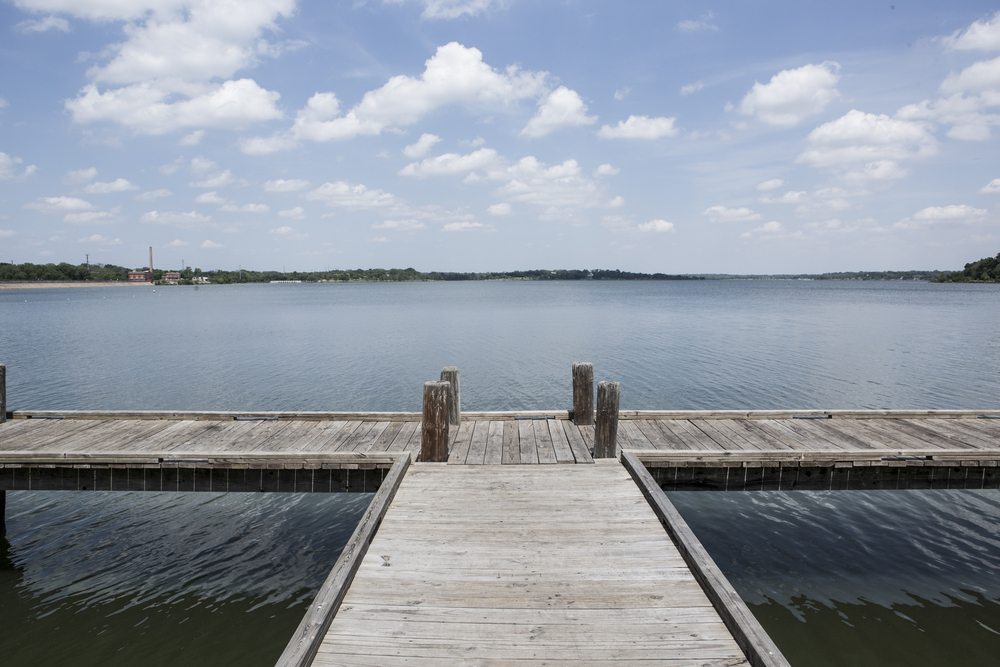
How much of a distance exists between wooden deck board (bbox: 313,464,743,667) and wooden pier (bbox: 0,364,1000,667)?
0.06ft

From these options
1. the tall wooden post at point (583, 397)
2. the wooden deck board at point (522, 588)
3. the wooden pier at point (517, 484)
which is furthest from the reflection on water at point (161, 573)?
the tall wooden post at point (583, 397)

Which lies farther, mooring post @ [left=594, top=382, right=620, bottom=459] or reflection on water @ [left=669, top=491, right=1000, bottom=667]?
mooring post @ [left=594, top=382, right=620, bottom=459]

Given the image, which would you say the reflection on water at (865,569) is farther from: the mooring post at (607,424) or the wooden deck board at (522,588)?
the wooden deck board at (522,588)

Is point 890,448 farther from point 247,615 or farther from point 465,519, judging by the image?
point 247,615

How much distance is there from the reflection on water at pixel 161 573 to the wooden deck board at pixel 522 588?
3407 millimetres

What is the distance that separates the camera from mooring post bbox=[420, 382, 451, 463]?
7.62 metres

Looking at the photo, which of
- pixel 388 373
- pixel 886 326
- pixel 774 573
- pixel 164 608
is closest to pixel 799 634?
pixel 774 573

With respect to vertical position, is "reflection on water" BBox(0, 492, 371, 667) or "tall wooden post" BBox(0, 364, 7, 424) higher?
"tall wooden post" BBox(0, 364, 7, 424)

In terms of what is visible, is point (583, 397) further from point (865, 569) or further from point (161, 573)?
point (161, 573)

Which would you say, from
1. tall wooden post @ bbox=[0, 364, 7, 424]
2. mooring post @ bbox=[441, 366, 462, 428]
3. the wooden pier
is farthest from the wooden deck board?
tall wooden post @ bbox=[0, 364, 7, 424]

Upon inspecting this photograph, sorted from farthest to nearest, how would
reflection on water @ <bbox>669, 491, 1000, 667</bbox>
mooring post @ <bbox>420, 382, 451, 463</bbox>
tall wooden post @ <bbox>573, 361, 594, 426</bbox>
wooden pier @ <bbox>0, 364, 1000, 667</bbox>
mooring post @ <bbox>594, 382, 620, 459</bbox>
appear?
tall wooden post @ <bbox>573, 361, 594, 426</bbox> → mooring post @ <bbox>594, 382, 620, 459</bbox> → mooring post @ <bbox>420, 382, 451, 463</bbox> → reflection on water @ <bbox>669, 491, 1000, 667</bbox> → wooden pier @ <bbox>0, 364, 1000, 667</bbox>

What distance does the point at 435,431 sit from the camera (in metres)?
7.74

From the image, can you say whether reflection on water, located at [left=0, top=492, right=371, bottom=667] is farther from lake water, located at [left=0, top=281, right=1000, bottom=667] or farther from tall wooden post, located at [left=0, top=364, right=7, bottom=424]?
tall wooden post, located at [left=0, top=364, right=7, bottom=424]

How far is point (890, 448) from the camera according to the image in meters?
8.26
